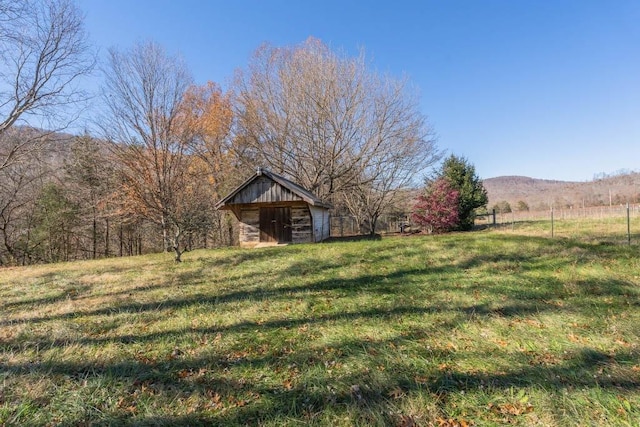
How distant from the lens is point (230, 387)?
8.80ft

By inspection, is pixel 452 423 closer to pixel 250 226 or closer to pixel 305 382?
pixel 305 382

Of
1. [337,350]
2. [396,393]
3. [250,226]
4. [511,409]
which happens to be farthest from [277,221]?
[511,409]

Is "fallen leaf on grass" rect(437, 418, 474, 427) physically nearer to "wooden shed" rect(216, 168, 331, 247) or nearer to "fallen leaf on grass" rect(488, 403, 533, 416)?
"fallen leaf on grass" rect(488, 403, 533, 416)

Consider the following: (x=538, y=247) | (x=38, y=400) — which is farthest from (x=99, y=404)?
(x=538, y=247)

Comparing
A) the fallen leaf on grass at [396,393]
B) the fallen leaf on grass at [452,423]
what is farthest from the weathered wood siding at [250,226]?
the fallen leaf on grass at [452,423]

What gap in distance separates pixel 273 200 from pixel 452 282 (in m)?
9.03

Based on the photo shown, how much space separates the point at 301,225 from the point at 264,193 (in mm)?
2478

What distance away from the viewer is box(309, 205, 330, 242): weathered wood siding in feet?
48.2

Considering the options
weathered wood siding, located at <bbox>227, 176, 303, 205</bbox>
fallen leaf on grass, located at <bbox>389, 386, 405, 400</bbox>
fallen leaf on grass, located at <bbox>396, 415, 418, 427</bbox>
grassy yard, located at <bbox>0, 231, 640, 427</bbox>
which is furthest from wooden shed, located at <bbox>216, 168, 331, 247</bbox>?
fallen leaf on grass, located at <bbox>396, 415, 418, 427</bbox>

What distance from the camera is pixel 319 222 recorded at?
1602 centimetres

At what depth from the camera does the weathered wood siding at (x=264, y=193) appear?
13.2m

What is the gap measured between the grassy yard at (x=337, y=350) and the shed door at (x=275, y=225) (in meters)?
7.67

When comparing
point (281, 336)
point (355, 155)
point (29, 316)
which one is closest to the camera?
point (281, 336)

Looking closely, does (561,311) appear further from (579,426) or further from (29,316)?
(29,316)
